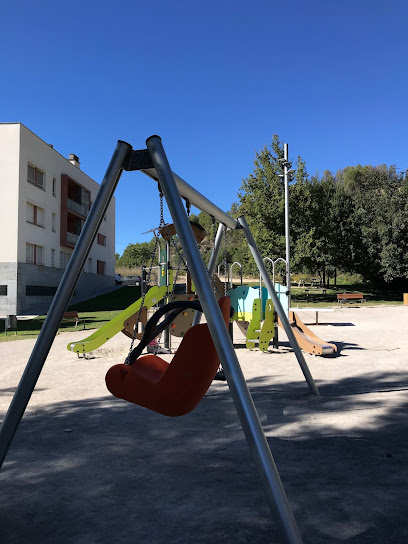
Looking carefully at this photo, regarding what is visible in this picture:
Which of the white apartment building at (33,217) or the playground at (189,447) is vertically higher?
the white apartment building at (33,217)

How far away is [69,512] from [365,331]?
1089 cm

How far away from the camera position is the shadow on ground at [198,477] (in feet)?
7.03

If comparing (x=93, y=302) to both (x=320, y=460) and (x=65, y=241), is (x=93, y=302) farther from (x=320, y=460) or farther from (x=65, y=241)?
(x=320, y=460)

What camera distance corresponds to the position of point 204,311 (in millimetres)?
2256

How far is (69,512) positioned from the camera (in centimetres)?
234

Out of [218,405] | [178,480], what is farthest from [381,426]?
[178,480]

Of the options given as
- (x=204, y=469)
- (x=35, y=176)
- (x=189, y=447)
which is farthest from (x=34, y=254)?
(x=204, y=469)

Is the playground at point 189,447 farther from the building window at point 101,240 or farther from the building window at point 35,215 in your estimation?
the building window at point 101,240

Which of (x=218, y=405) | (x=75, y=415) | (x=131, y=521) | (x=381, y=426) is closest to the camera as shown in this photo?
(x=131, y=521)

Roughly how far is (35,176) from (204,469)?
82.5 feet

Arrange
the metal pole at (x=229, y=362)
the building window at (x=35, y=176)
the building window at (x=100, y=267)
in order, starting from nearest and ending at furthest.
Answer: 1. the metal pole at (x=229, y=362)
2. the building window at (x=35, y=176)
3. the building window at (x=100, y=267)

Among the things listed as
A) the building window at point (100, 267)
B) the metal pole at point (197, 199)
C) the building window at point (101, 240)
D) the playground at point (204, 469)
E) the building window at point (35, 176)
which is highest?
the building window at point (35, 176)

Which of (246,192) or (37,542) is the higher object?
(246,192)

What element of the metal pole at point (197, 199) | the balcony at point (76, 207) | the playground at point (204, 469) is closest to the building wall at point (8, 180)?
the balcony at point (76, 207)
